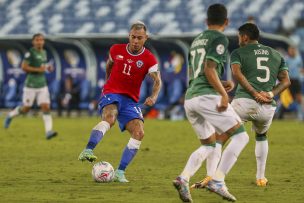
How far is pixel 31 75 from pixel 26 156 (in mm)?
5826

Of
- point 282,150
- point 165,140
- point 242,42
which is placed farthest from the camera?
point 165,140

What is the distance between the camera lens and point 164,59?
34.7 metres

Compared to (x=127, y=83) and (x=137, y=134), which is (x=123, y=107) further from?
(x=137, y=134)

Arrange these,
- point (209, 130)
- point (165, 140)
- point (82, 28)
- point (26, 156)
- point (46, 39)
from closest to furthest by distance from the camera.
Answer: point (209, 130) → point (26, 156) → point (165, 140) → point (46, 39) → point (82, 28)

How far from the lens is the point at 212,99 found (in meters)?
9.82

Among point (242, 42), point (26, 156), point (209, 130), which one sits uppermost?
point (242, 42)

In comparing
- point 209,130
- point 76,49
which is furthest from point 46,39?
point 209,130

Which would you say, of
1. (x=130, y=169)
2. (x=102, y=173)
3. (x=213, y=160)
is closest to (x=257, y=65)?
(x=213, y=160)

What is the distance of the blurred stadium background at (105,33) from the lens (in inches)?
1304

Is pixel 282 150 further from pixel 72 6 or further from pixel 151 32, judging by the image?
pixel 72 6

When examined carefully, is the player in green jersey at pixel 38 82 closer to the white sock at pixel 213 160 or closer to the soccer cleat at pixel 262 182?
the soccer cleat at pixel 262 182

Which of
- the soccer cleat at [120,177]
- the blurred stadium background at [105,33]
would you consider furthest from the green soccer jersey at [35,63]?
the blurred stadium background at [105,33]

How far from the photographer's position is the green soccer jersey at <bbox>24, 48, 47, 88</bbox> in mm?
21516

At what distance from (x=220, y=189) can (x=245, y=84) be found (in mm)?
1884
